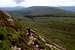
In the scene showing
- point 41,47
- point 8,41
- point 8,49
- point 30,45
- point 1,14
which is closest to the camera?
point 8,49

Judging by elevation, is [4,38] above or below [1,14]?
below

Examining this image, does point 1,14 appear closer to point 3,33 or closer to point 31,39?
point 31,39

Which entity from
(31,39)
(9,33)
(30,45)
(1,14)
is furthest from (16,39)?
(1,14)

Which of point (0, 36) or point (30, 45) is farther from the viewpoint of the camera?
point (30, 45)

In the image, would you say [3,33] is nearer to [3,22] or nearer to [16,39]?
[16,39]

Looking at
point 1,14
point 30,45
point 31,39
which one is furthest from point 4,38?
point 1,14

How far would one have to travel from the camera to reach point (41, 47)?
15.4 metres

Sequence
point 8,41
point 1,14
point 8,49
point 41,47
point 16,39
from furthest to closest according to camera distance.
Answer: point 1,14
point 41,47
point 16,39
point 8,41
point 8,49

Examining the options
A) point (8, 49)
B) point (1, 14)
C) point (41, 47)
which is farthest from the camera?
point (1, 14)

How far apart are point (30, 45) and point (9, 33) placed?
5.77ft

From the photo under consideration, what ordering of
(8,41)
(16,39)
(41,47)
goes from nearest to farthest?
(8,41)
(16,39)
(41,47)

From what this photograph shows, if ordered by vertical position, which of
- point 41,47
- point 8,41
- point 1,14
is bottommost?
point 41,47

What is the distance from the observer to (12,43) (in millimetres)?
12633

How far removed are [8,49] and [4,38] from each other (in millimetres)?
1395
